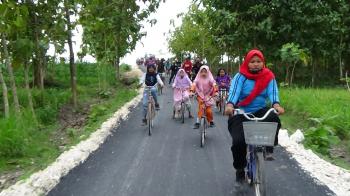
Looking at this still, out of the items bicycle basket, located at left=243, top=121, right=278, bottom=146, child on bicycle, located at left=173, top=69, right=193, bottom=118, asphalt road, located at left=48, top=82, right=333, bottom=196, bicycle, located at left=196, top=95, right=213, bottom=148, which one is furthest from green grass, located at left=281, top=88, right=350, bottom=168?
bicycle basket, located at left=243, top=121, right=278, bottom=146

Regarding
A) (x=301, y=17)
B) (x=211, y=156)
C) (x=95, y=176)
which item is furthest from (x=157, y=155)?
(x=301, y=17)

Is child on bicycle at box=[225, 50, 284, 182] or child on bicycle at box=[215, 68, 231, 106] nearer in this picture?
child on bicycle at box=[225, 50, 284, 182]

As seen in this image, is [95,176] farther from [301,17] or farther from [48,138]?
[301,17]

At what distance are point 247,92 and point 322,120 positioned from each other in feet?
18.6

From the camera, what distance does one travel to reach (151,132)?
13.4 metres

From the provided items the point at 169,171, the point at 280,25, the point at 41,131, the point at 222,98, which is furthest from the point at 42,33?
the point at 280,25

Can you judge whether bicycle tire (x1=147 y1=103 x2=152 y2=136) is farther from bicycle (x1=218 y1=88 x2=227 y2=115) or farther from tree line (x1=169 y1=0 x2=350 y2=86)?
tree line (x1=169 y1=0 x2=350 y2=86)

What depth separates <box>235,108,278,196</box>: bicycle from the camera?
573 cm

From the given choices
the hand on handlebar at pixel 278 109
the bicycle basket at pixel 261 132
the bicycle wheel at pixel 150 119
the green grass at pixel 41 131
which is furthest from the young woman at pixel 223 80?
the bicycle basket at pixel 261 132

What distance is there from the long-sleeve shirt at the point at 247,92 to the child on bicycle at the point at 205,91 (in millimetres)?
5159

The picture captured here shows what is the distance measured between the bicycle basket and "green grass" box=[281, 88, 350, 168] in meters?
4.08

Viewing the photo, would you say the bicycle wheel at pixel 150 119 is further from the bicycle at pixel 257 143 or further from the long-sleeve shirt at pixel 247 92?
the long-sleeve shirt at pixel 247 92

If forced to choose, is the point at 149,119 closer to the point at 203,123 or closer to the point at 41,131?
the point at 203,123

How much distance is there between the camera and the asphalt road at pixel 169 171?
752cm
